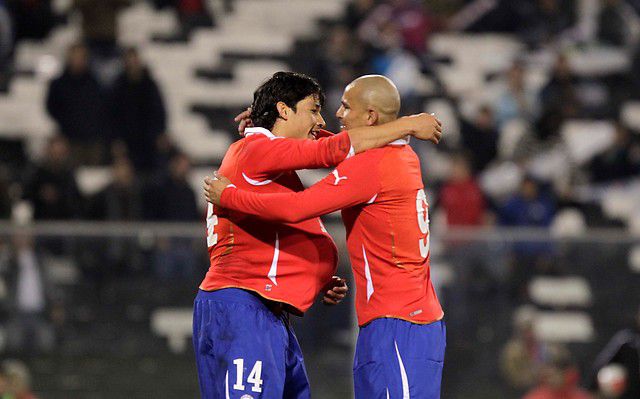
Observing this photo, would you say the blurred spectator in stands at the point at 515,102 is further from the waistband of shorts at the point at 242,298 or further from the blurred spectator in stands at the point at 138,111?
the waistband of shorts at the point at 242,298

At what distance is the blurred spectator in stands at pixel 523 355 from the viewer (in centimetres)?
1139

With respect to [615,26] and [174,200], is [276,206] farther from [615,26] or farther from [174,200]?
[615,26]

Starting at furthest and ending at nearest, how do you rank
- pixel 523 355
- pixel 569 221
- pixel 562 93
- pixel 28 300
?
pixel 562 93, pixel 569 221, pixel 523 355, pixel 28 300

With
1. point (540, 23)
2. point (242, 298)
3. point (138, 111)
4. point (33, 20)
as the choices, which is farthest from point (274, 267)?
point (540, 23)

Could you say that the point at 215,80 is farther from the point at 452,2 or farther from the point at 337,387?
the point at 337,387

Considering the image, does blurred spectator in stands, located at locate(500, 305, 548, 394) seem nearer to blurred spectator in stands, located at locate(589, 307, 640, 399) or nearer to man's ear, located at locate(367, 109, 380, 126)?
blurred spectator in stands, located at locate(589, 307, 640, 399)

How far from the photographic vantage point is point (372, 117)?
6297 millimetres

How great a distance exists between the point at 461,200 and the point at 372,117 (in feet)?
23.7

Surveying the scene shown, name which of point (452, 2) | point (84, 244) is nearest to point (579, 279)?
point (84, 244)

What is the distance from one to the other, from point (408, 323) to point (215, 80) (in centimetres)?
1124

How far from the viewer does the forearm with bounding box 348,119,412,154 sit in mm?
6172

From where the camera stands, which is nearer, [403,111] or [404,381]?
[404,381]

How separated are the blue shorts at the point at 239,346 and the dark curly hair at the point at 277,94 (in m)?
0.87

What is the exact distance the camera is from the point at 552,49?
18.5 metres
